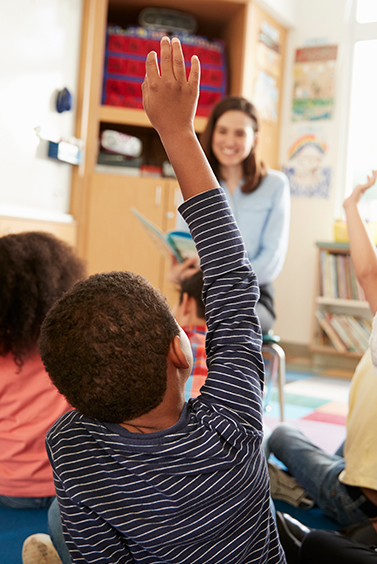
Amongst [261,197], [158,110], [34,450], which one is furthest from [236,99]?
[158,110]

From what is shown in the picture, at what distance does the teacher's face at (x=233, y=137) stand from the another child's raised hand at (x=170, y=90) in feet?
5.19

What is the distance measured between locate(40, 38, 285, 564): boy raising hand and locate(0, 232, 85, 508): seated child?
579 mm

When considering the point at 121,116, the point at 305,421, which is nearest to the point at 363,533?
the point at 305,421

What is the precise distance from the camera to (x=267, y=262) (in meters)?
2.04

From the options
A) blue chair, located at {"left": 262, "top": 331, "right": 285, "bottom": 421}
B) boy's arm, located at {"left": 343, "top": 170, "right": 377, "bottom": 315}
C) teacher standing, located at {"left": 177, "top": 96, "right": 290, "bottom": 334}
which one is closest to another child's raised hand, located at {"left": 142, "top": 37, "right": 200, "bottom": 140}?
boy's arm, located at {"left": 343, "top": 170, "right": 377, "bottom": 315}

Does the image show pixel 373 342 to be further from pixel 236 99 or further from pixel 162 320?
pixel 236 99

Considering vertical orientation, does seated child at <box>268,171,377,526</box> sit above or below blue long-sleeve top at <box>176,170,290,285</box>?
below

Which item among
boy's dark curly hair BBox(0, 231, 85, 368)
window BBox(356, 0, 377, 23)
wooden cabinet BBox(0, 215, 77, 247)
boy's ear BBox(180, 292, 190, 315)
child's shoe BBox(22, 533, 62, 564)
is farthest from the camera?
window BBox(356, 0, 377, 23)

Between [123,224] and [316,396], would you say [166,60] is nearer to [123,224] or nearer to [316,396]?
[316,396]

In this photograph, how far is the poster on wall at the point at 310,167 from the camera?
3721 mm

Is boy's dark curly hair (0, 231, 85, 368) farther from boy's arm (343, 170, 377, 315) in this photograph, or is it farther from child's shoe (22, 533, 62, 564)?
boy's arm (343, 170, 377, 315)

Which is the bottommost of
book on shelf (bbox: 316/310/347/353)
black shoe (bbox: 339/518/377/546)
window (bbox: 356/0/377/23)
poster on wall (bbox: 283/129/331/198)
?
black shoe (bbox: 339/518/377/546)

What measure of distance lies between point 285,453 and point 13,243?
2.86 feet

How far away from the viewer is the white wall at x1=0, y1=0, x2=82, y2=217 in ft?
7.91
